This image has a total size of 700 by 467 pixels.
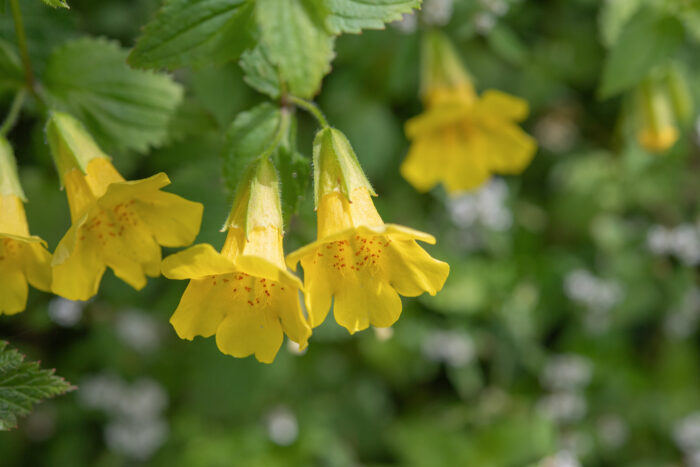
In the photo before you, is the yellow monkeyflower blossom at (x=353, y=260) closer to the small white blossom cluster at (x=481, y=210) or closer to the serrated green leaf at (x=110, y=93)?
the serrated green leaf at (x=110, y=93)

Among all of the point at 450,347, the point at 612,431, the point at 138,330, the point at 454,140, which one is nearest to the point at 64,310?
the point at 138,330

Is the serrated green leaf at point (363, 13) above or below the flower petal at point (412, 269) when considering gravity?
above

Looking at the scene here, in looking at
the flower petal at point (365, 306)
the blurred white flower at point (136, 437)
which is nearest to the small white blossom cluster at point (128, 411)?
the blurred white flower at point (136, 437)

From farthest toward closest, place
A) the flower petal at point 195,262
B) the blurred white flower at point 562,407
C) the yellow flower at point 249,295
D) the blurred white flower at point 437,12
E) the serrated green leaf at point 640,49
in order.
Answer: the blurred white flower at point 562,407 < the blurred white flower at point 437,12 < the serrated green leaf at point 640,49 < the yellow flower at point 249,295 < the flower petal at point 195,262

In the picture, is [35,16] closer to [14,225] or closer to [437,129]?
[14,225]

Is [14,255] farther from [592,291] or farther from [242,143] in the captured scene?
[592,291]

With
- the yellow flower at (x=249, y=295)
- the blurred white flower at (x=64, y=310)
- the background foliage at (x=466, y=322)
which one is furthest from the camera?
the background foliage at (x=466, y=322)
